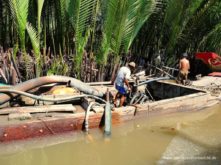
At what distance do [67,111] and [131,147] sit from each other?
1.50 m

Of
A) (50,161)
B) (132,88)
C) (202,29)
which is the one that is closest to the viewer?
(50,161)

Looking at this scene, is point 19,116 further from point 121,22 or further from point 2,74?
point 121,22

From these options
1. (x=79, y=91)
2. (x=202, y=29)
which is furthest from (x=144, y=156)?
(x=202, y=29)

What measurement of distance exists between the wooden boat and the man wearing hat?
278mm

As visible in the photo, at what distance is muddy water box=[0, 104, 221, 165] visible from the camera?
6.80m

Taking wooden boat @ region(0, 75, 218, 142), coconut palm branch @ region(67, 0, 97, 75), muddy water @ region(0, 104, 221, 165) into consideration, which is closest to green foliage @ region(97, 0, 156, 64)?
coconut palm branch @ region(67, 0, 97, 75)

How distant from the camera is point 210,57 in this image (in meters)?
13.3

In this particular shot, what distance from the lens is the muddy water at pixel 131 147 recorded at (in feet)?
22.3

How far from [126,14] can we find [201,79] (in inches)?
154

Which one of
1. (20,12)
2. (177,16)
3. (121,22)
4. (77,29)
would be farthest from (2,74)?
(177,16)

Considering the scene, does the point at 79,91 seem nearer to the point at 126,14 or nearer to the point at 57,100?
the point at 57,100

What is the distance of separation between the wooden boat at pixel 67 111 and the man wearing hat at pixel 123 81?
278 millimetres

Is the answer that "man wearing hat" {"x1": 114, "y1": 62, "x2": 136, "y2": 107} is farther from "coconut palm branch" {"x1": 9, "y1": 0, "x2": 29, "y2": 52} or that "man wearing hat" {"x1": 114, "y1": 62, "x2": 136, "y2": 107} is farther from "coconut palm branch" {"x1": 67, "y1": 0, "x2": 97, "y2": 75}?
"coconut palm branch" {"x1": 9, "y1": 0, "x2": 29, "y2": 52}

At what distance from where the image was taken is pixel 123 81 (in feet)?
29.6
